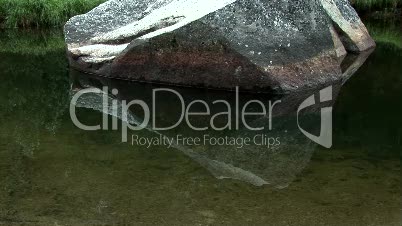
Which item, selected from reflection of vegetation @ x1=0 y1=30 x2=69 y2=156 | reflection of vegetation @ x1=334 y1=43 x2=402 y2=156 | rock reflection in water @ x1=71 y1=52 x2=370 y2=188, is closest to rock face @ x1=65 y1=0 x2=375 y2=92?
rock reflection in water @ x1=71 y1=52 x2=370 y2=188

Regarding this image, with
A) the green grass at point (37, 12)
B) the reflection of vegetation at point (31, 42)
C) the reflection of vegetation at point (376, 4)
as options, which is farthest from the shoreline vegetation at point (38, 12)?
the reflection of vegetation at point (376, 4)

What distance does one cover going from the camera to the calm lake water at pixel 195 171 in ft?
20.3

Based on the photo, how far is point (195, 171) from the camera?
735 cm

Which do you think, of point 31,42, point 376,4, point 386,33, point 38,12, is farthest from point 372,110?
point 376,4

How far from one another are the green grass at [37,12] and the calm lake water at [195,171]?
28.9 ft

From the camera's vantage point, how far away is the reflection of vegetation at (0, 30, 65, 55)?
1608 cm

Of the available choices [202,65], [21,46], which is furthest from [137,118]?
[21,46]

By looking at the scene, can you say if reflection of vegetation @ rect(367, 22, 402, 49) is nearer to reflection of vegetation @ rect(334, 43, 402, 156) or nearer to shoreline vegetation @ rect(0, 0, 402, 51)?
shoreline vegetation @ rect(0, 0, 402, 51)

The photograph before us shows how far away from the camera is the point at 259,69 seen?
11.0 m

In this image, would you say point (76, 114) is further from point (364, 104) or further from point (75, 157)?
point (364, 104)

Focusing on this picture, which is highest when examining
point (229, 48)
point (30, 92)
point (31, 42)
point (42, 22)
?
point (42, 22)

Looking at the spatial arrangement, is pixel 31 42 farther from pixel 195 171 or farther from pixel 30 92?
pixel 195 171

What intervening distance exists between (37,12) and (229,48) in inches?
404

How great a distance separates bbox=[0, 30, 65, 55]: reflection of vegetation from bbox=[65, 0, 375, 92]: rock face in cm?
368
